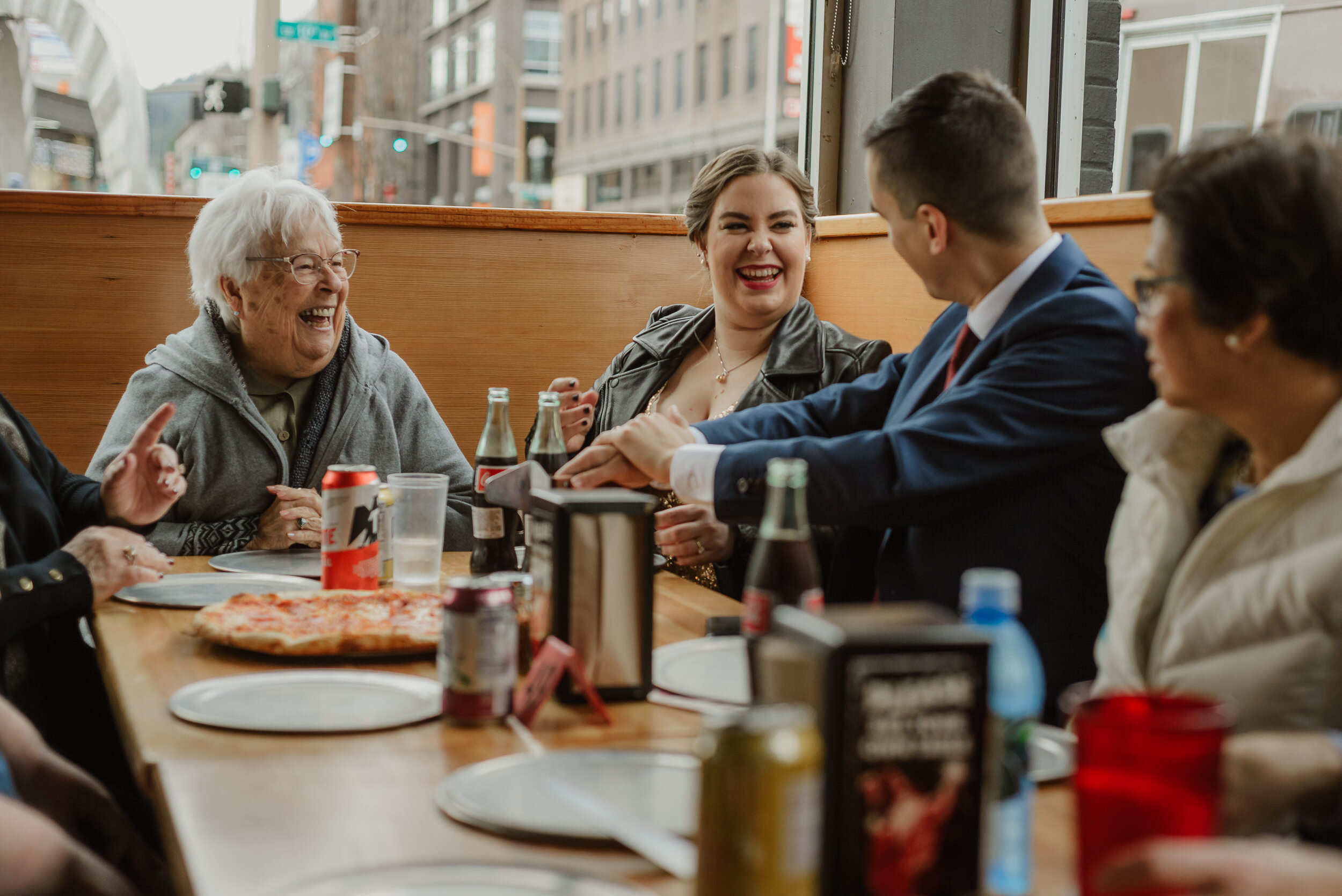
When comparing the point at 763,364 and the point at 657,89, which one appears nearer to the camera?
the point at 763,364

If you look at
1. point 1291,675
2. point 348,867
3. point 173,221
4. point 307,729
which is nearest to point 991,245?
point 1291,675

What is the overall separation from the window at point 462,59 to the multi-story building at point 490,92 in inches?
0.9

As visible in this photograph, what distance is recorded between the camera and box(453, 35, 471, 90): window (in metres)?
33.9

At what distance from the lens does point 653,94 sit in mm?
30812

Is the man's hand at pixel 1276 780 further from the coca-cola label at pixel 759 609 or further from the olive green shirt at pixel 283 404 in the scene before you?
the olive green shirt at pixel 283 404

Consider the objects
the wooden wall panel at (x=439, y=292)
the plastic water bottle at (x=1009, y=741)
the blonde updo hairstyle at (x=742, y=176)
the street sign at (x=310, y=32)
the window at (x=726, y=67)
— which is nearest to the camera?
the plastic water bottle at (x=1009, y=741)

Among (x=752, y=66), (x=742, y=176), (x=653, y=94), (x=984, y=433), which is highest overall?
(x=653, y=94)

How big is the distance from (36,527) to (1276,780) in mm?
1776

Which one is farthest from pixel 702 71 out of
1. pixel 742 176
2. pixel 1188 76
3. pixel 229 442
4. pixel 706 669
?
pixel 706 669

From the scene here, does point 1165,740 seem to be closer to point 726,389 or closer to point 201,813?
point 201,813

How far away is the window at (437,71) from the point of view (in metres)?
35.8

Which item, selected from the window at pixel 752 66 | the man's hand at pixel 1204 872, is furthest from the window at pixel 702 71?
the man's hand at pixel 1204 872

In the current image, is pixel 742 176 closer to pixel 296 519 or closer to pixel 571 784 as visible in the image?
pixel 296 519

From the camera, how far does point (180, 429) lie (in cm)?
240
